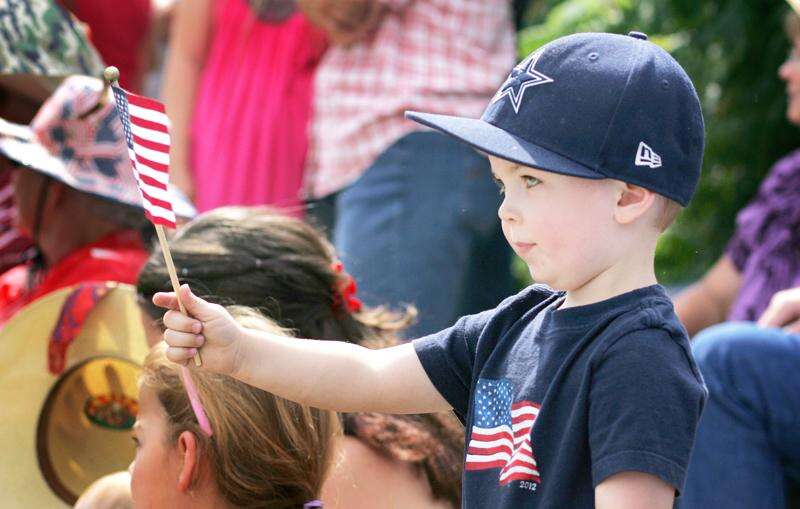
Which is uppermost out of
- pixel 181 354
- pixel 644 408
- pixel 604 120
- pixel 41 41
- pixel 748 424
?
pixel 604 120

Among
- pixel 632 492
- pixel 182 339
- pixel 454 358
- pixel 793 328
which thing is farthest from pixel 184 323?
pixel 793 328

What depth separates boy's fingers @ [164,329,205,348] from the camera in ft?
5.51

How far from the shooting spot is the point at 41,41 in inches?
127

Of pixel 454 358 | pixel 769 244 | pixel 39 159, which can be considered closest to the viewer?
pixel 454 358

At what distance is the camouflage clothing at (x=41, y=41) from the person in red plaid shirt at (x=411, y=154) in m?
0.62

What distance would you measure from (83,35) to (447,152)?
98 cm

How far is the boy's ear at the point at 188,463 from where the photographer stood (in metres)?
2.03

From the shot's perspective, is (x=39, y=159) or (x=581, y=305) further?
(x=39, y=159)

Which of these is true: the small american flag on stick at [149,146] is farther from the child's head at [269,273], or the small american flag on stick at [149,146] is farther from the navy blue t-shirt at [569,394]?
the child's head at [269,273]

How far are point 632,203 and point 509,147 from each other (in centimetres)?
17

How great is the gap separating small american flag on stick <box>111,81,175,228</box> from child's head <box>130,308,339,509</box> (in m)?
0.40

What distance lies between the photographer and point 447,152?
3234 mm

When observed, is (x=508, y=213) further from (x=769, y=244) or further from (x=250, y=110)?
(x=250, y=110)

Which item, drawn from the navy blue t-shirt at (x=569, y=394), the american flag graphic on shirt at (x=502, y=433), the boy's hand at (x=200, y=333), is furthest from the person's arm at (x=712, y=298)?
the boy's hand at (x=200, y=333)
